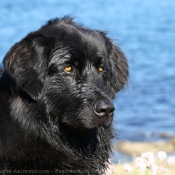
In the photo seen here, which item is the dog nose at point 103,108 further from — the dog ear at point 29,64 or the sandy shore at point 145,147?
the sandy shore at point 145,147

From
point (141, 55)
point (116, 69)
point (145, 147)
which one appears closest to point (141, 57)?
point (141, 55)

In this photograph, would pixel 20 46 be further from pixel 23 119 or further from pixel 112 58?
pixel 112 58

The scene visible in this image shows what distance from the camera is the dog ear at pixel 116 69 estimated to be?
560 cm

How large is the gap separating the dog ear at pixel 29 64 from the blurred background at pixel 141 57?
0.91 metres

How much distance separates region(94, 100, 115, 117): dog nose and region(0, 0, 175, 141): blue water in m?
1.07

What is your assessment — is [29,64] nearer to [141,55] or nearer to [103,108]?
[103,108]

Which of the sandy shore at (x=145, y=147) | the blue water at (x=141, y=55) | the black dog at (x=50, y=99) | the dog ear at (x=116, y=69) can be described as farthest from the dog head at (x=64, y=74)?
the sandy shore at (x=145, y=147)

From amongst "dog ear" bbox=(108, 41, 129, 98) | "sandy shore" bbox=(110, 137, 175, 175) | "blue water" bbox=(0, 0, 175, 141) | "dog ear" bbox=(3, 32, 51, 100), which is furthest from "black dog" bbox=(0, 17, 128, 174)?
"sandy shore" bbox=(110, 137, 175, 175)

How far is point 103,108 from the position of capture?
4.86 metres

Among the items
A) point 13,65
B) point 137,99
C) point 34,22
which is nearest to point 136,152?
point 137,99

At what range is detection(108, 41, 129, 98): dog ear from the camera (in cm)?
560

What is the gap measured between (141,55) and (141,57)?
2.25 feet

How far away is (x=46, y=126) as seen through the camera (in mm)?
5172

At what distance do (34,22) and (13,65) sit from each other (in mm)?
29642
